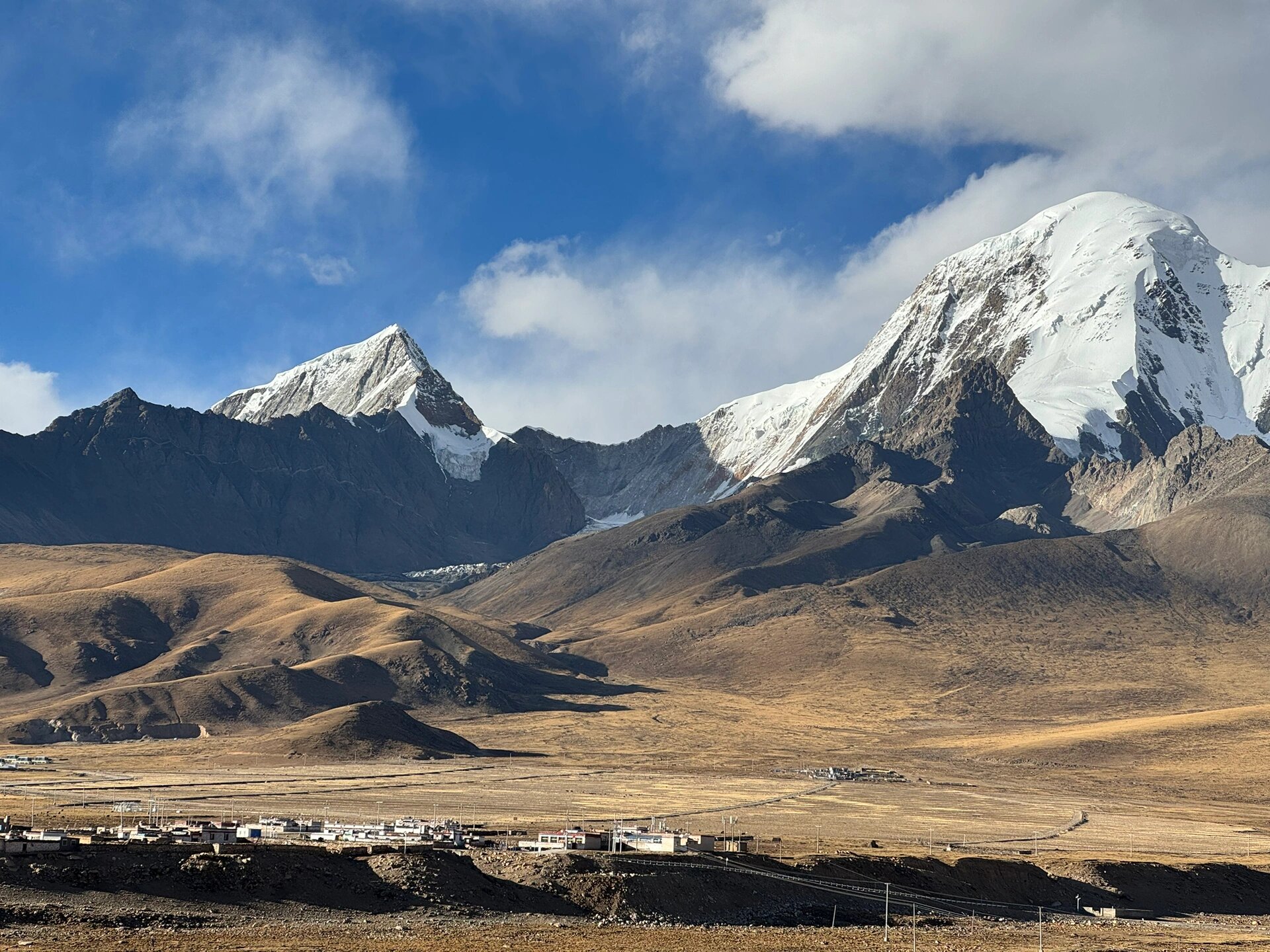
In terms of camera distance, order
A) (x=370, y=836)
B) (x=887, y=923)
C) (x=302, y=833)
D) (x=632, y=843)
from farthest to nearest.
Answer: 1. (x=302, y=833)
2. (x=370, y=836)
3. (x=632, y=843)
4. (x=887, y=923)

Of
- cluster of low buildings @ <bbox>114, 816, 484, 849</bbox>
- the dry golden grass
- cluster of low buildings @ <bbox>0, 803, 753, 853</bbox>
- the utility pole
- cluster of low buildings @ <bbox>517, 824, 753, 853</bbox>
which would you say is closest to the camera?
the dry golden grass

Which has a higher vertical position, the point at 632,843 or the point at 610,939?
the point at 632,843

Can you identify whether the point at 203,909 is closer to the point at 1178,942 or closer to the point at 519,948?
the point at 519,948

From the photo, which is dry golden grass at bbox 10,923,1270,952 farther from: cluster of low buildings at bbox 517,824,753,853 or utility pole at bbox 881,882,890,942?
cluster of low buildings at bbox 517,824,753,853

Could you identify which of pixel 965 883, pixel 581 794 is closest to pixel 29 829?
pixel 965 883

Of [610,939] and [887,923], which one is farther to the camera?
[887,923]

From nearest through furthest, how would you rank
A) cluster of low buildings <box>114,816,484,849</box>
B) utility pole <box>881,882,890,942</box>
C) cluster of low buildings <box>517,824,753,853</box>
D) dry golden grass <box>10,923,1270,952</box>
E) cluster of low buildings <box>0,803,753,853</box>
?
1. dry golden grass <box>10,923,1270,952</box>
2. utility pole <box>881,882,890,942</box>
3. cluster of low buildings <box>0,803,753,853</box>
4. cluster of low buildings <box>114,816,484,849</box>
5. cluster of low buildings <box>517,824,753,853</box>

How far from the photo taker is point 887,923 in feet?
281

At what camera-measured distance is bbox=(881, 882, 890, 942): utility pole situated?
79.6 metres

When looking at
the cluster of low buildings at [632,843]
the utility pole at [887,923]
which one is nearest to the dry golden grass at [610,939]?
the utility pole at [887,923]

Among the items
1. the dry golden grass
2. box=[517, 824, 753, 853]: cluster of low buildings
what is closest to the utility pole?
the dry golden grass

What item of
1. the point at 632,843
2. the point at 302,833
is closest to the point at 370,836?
the point at 302,833

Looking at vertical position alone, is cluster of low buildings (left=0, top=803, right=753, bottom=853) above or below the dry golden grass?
above

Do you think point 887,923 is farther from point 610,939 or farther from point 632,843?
point 632,843
